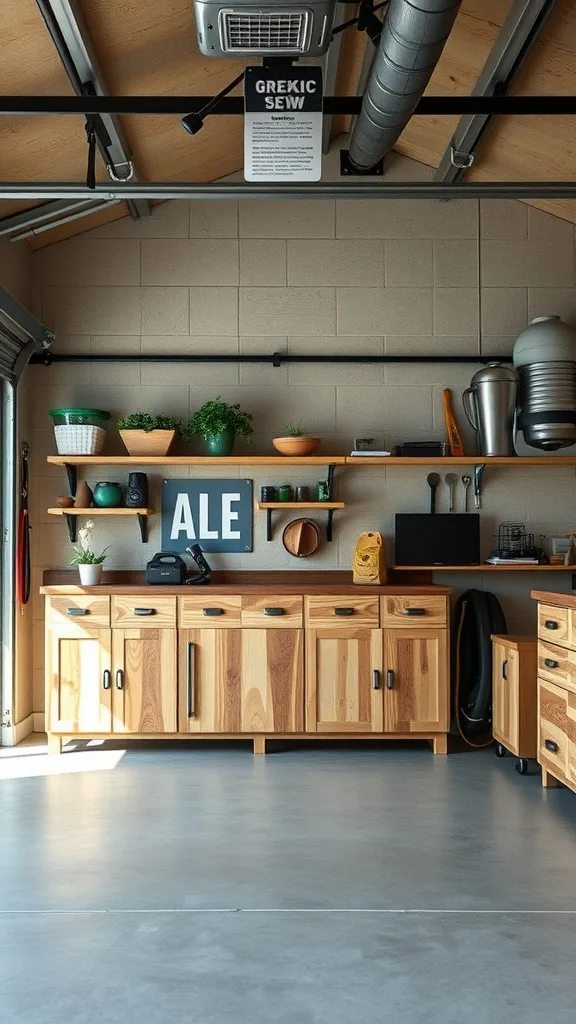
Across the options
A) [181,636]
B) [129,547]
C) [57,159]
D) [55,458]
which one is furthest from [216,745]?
[57,159]

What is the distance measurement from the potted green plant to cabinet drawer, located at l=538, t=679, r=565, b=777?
8.04 ft

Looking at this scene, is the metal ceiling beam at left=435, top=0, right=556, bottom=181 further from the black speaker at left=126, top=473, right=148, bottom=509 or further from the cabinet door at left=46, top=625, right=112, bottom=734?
the cabinet door at left=46, top=625, right=112, bottom=734

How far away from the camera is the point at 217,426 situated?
622cm

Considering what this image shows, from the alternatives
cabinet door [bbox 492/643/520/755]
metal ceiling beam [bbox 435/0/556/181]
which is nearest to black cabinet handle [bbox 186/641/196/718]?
cabinet door [bbox 492/643/520/755]

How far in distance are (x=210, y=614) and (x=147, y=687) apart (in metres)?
0.57

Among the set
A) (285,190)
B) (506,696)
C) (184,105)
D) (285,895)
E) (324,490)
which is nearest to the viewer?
(285,895)

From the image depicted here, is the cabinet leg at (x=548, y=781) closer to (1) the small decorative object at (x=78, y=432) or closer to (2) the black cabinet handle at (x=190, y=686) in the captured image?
(2) the black cabinet handle at (x=190, y=686)

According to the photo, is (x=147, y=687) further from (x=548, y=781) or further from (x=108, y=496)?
(x=548, y=781)

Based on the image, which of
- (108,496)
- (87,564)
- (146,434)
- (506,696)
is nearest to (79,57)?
(146,434)

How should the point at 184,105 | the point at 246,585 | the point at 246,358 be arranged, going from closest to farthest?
the point at 184,105 → the point at 246,585 → the point at 246,358

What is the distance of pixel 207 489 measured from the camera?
6547 mm

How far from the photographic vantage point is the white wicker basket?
620 cm

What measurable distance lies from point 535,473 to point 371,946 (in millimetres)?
4139

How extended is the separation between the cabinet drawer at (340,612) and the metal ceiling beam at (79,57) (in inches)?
106
